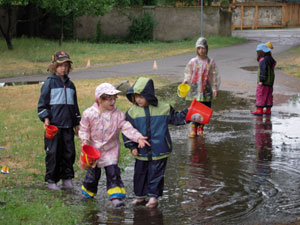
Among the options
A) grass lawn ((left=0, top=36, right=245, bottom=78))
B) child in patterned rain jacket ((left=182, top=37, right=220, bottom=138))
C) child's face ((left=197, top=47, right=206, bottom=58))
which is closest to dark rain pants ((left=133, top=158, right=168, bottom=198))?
child in patterned rain jacket ((left=182, top=37, right=220, bottom=138))

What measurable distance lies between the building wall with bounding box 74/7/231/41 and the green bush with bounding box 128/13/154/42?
0.38 meters

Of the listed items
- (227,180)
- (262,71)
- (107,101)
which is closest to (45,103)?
(107,101)

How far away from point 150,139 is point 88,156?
0.71 meters

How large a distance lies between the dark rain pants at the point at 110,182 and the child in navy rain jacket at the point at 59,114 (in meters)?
0.63

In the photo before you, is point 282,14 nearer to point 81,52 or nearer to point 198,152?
point 81,52

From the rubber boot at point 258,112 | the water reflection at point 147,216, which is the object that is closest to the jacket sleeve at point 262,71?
the rubber boot at point 258,112

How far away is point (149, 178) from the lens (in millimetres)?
5957

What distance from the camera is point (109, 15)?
34562 mm

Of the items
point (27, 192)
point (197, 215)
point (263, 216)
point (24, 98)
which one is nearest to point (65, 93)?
point (27, 192)

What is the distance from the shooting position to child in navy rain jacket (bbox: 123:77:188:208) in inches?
232

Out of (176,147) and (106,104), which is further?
(176,147)

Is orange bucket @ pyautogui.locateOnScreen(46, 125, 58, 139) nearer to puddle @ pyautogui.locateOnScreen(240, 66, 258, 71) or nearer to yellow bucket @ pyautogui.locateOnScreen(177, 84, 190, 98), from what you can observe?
yellow bucket @ pyautogui.locateOnScreen(177, 84, 190, 98)

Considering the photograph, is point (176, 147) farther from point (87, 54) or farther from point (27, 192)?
point (87, 54)

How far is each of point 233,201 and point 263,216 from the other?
0.58m
